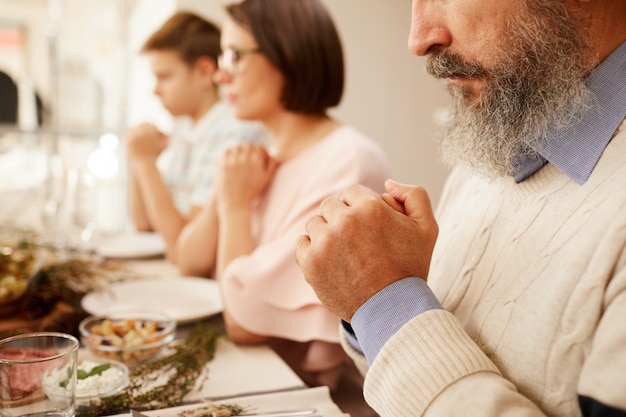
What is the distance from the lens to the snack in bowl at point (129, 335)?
115cm

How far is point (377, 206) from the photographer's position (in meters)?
0.83

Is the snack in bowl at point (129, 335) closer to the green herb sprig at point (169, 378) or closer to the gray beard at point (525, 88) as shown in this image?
the green herb sprig at point (169, 378)

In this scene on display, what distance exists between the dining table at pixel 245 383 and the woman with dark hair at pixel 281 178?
0.26 ft

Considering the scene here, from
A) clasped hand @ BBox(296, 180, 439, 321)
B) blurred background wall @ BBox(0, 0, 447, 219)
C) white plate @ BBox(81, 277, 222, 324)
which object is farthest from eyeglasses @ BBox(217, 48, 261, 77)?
blurred background wall @ BBox(0, 0, 447, 219)

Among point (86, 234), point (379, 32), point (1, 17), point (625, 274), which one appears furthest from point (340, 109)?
point (625, 274)

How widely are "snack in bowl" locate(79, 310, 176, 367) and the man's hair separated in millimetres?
1601

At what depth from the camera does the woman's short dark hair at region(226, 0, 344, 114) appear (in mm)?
1757

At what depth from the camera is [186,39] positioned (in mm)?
2602

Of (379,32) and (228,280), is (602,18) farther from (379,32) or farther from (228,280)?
(379,32)

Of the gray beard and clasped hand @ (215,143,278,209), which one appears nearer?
the gray beard

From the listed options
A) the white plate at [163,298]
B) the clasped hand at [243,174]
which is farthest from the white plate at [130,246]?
the clasped hand at [243,174]

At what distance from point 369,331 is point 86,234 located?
74.7 inches

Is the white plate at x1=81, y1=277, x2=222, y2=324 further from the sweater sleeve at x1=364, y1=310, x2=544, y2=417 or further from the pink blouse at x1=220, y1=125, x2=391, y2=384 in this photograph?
the sweater sleeve at x1=364, y1=310, x2=544, y2=417

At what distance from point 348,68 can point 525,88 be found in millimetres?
2976
